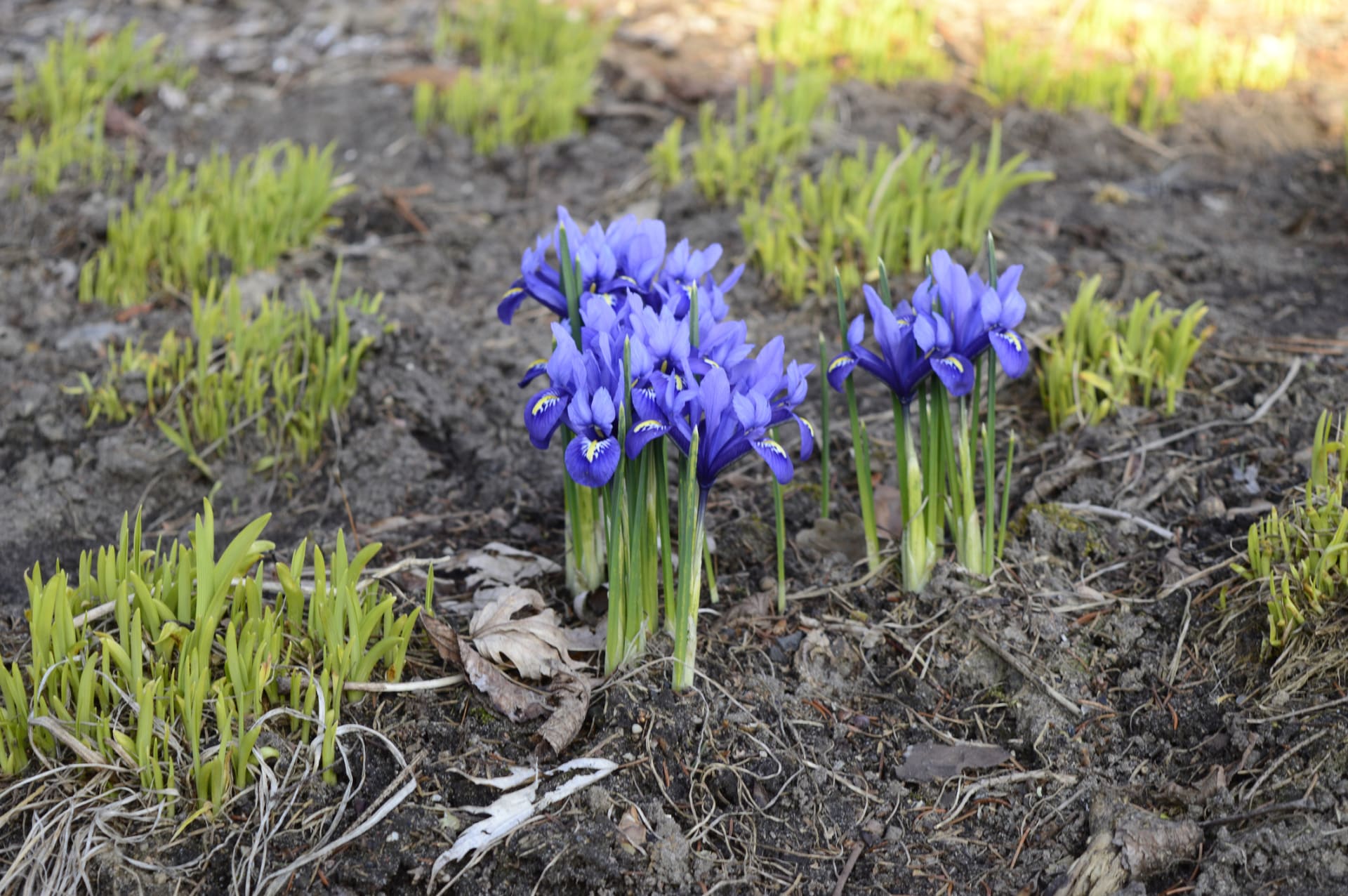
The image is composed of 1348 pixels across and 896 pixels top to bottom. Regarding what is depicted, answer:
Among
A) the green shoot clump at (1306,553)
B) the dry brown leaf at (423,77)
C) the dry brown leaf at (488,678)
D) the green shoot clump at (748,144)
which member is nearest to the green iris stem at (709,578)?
the dry brown leaf at (488,678)

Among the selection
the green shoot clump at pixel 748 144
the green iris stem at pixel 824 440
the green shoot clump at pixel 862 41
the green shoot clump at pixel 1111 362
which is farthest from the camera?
the green shoot clump at pixel 862 41

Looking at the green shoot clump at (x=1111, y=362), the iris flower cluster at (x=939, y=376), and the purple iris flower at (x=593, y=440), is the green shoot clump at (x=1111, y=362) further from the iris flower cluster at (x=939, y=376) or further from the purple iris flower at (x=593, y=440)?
the purple iris flower at (x=593, y=440)

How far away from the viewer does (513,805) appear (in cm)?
195

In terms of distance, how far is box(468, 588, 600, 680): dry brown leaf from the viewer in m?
2.21

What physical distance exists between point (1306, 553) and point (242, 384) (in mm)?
2689

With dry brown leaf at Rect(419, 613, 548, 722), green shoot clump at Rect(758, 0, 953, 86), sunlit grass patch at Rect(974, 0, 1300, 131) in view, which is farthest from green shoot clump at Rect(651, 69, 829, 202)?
dry brown leaf at Rect(419, 613, 548, 722)

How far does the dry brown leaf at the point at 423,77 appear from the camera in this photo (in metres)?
5.26

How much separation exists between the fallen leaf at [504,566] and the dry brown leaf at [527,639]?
0.22m

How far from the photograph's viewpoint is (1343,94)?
5.20m

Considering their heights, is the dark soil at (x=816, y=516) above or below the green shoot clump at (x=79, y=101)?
below

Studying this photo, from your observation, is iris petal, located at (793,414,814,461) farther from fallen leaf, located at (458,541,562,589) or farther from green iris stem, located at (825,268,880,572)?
fallen leaf, located at (458,541,562,589)

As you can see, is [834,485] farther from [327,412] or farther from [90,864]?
[90,864]

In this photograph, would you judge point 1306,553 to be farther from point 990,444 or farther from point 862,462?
point 862,462

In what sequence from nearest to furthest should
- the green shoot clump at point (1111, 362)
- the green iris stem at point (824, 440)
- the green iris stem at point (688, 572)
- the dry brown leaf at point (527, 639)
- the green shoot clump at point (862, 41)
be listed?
the green iris stem at point (688, 572), the dry brown leaf at point (527, 639), the green iris stem at point (824, 440), the green shoot clump at point (1111, 362), the green shoot clump at point (862, 41)
